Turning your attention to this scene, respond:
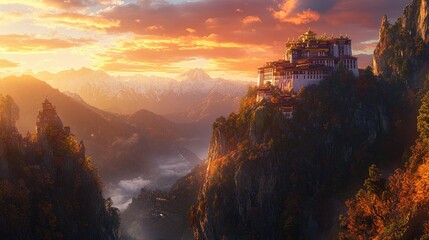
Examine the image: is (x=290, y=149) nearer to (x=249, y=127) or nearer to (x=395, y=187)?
(x=249, y=127)

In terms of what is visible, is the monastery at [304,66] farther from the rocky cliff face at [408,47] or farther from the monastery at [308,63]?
the rocky cliff face at [408,47]

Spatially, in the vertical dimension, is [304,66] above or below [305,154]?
above

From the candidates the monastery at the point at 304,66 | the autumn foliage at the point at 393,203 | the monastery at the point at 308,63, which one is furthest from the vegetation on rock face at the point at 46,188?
the autumn foliage at the point at 393,203

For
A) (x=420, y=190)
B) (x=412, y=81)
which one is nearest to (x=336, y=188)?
(x=420, y=190)

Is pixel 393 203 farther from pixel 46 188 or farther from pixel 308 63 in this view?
pixel 46 188

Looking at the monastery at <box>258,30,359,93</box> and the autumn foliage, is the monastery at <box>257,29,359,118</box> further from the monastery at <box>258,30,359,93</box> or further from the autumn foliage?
the autumn foliage

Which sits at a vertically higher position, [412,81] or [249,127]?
[412,81]

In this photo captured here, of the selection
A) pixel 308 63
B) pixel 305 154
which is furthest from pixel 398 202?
pixel 308 63
